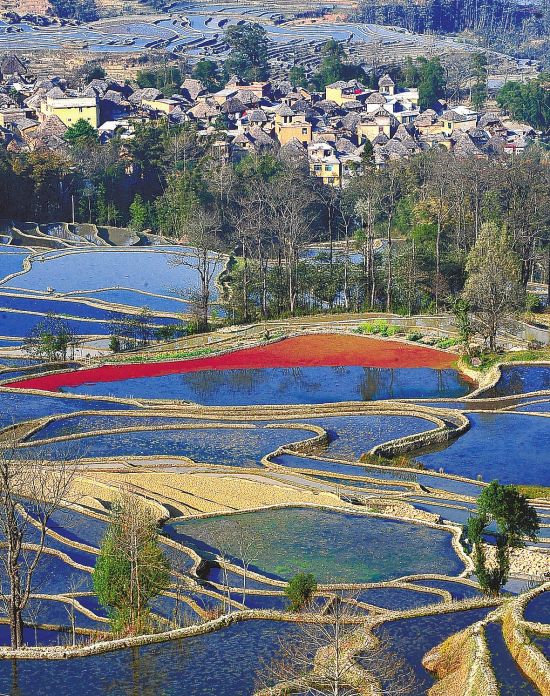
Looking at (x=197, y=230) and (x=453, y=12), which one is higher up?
(x=453, y=12)

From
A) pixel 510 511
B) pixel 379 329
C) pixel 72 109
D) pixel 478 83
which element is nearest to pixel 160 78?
pixel 72 109

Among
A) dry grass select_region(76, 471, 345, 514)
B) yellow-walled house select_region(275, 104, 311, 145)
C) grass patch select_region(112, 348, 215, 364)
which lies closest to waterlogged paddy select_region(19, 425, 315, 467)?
dry grass select_region(76, 471, 345, 514)

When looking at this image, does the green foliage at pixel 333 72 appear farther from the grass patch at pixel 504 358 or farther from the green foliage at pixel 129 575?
the green foliage at pixel 129 575

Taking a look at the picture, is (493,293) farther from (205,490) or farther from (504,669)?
(504,669)

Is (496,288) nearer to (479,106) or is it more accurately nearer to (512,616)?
(512,616)

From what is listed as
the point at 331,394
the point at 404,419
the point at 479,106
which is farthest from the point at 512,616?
the point at 479,106
